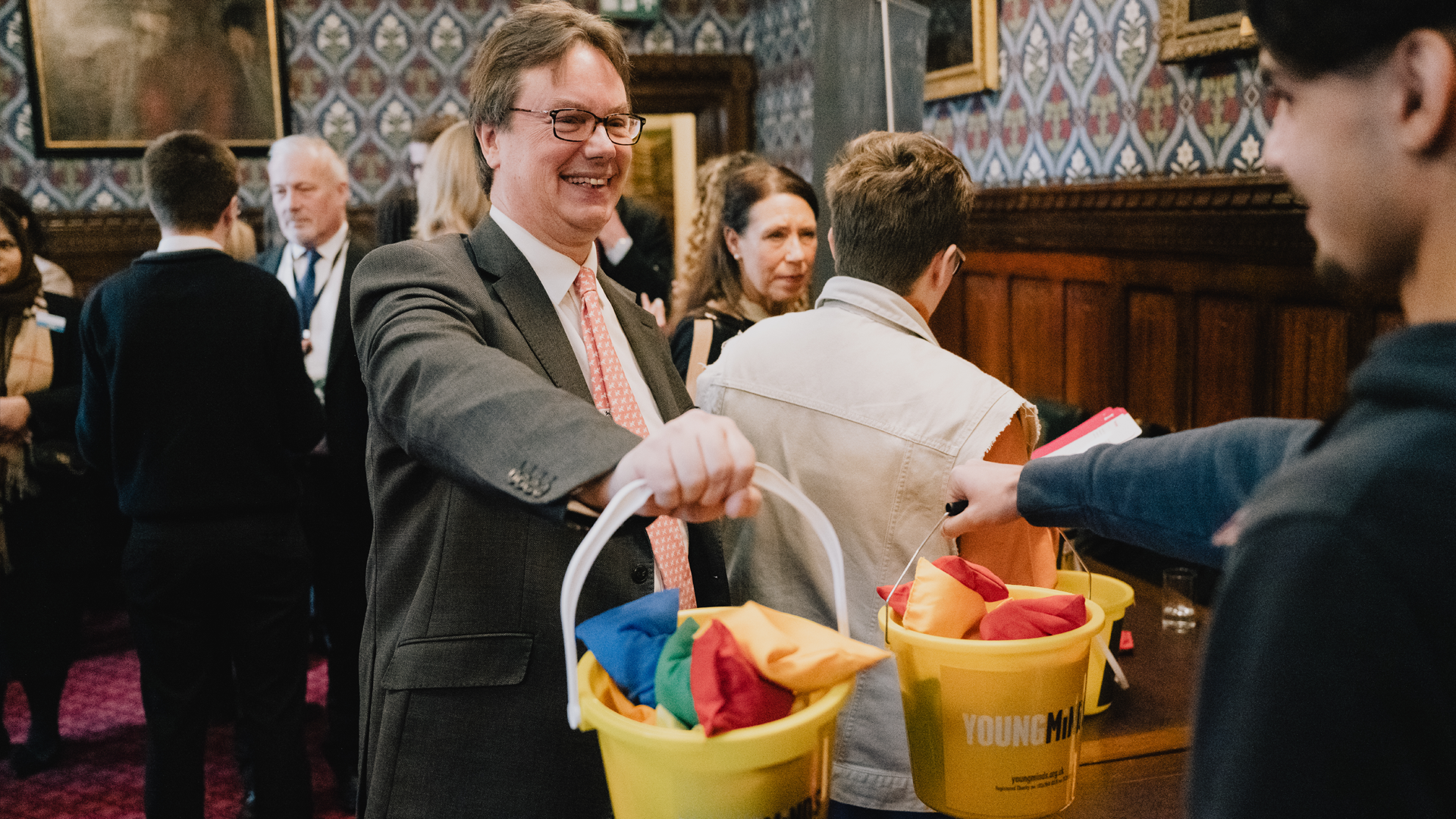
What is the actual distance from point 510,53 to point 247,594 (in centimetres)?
184

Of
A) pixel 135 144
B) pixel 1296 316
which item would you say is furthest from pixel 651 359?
pixel 135 144

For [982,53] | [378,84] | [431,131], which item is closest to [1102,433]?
[431,131]

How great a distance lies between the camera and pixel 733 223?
312 centimetres

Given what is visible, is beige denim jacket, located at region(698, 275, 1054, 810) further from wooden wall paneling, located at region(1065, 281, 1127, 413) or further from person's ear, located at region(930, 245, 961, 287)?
wooden wall paneling, located at region(1065, 281, 1127, 413)

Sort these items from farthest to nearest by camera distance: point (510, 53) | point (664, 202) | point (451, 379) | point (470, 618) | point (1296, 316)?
1. point (664, 202)
2. point (1296, 316)
3. point (510, 53)
4. point (470, 618)
5. point (451, 379)

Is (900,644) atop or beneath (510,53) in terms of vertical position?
beneath

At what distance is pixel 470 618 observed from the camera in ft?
4.16

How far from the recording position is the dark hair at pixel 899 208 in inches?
64.9

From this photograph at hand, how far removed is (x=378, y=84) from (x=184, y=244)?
15.1 feet

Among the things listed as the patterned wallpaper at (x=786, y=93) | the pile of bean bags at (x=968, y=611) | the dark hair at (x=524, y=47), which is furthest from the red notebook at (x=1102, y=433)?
the patterned wallpaper at (x=786, y=93)

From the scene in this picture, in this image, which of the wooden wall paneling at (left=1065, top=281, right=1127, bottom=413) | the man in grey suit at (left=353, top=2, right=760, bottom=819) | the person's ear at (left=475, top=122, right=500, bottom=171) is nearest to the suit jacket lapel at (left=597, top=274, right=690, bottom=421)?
the man in grey suit at (left=353, top=2, right=760, bottom=819)

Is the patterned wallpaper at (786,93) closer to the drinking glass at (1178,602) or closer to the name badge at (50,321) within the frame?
the drinking glass at (1178,602)

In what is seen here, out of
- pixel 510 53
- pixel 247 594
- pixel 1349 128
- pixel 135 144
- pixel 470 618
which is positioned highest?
pixel 135 144

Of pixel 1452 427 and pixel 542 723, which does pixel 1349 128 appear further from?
pixel 542 723
